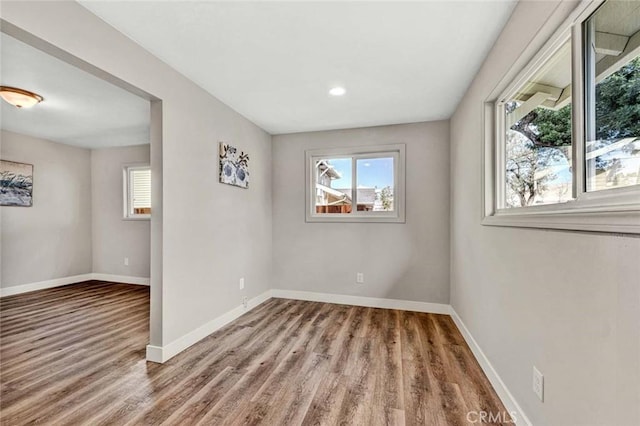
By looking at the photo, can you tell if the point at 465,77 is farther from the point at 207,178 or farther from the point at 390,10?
the point at 207,178

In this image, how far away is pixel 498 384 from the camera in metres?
1.80

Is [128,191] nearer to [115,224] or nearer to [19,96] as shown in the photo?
[115,224]

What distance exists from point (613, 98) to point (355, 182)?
113 inches

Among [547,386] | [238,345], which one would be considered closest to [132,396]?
[238,345]

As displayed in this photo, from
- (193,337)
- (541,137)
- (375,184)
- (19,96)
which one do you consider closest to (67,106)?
(19,96)

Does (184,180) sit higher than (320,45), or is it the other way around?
(320,45)

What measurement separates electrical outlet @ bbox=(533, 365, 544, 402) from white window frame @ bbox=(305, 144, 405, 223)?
2289 millimetres

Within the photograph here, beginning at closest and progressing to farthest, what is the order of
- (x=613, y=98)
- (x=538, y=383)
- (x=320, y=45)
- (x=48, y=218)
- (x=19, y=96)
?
(x=613, y=98) < (x=538, y=383) < (x=320, y=45) < (x=19, y=96) < (x=48, y=218)

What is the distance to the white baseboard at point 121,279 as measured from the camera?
481 cm

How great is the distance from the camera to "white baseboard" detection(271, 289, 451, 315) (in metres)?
3.42

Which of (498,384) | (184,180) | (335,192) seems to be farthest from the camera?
(335,192)

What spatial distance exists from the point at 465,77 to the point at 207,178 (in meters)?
2.52

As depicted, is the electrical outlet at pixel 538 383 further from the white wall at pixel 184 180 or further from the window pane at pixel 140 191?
the window pane at pixel 140 191

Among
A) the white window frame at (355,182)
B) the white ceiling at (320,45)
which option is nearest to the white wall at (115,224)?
the white window frame at (355,182)
